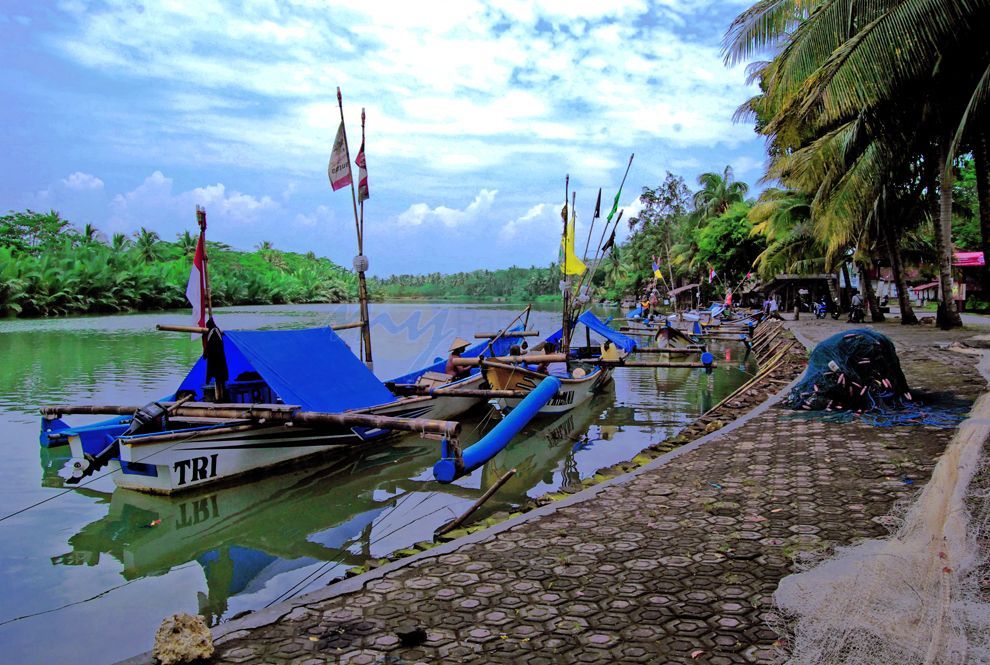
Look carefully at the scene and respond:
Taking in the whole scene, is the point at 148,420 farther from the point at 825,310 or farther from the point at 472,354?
the point at 825,310

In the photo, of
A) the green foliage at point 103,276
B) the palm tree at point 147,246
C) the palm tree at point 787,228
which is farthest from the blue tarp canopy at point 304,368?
the palm tree at point 147,246

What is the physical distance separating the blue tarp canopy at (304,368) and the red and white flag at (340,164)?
3059 mm

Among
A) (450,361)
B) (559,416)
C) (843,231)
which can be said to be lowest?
(559,416)

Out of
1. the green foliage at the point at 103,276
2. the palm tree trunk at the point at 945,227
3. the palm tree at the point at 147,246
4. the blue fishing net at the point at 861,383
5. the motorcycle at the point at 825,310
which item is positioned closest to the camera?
the blue fishing net at the point at 861,383

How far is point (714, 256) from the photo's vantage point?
42062 mm

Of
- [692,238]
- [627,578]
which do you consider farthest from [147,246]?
[627,578]

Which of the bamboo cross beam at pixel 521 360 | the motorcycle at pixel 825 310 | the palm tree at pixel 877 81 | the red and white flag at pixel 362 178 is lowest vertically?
the bamboo cross beam at pixel 521 360

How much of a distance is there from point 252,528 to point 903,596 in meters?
6.35

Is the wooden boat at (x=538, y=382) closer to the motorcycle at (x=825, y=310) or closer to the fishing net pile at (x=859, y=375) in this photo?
the fishing net pile at (x=859, y=375)

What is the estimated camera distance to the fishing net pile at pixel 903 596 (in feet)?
9.78

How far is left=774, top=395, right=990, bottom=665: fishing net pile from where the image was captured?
9.78ft

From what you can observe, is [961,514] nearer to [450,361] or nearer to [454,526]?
[454,526]

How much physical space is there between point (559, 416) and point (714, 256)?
103ft

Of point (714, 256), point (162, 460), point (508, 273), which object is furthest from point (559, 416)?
point (508, 273)
